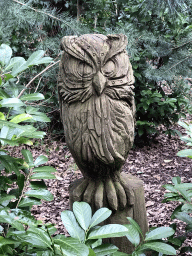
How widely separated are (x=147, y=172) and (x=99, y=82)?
2803 millimetres

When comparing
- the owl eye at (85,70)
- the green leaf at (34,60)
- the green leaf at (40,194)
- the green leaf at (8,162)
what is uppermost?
the green leaf at (34,60)

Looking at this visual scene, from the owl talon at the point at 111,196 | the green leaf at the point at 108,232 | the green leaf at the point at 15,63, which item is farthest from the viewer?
the owl talon at the point at 111,196

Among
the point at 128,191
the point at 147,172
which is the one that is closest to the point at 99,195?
the point at 128,191

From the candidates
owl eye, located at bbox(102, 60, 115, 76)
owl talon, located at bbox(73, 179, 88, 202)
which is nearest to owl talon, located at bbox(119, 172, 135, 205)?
owl talon, located at bbox(73, 179, 88, 202)

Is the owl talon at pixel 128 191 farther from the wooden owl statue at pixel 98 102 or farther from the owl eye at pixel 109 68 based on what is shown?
the owl eye at pixel 109 68

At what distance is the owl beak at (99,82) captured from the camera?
1846 mm

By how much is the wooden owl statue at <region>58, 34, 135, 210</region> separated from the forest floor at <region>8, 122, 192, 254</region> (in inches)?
62.3

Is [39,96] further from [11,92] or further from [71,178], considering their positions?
[71,178]

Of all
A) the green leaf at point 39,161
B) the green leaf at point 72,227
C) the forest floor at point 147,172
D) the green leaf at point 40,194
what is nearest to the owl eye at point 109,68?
the green leaf at point 39,161

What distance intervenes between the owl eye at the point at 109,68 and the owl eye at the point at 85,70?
9 centimetres

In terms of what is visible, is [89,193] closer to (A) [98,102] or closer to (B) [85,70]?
(A) [98,102]

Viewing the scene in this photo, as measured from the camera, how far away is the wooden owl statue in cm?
188

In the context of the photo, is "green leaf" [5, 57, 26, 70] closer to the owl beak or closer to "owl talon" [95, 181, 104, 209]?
the owl beak

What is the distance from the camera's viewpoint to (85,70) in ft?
6.25
